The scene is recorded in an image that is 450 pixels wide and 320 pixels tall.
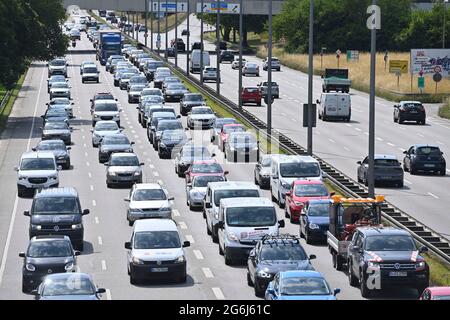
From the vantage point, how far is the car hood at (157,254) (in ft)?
102

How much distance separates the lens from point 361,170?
50656mm

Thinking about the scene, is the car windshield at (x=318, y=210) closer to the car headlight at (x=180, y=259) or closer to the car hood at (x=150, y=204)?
the car hood at (x=150, y=204)

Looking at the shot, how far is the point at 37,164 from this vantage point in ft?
160

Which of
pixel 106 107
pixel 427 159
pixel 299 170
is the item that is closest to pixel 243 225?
pixel 299 170

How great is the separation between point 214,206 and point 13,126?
1566 inches

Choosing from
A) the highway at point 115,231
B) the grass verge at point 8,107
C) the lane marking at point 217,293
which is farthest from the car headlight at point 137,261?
the grass verge at point 8,107

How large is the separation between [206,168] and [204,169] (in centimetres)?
12

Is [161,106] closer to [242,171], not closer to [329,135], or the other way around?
[329,135]

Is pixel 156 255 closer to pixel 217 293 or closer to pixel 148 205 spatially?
pixel 217 293

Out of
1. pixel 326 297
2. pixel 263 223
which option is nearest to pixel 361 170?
pixel 263 223

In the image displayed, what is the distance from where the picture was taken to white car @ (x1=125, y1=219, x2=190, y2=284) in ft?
101

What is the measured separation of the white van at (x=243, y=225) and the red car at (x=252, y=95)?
51.0m

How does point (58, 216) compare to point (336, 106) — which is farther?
point (336, 106)

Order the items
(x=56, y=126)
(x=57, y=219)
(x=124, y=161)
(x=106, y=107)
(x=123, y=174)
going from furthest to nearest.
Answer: (x=106, y=107), (x=56, y=126), (x=124, y=161), (x=123, y=174), (x=57, y=219)
